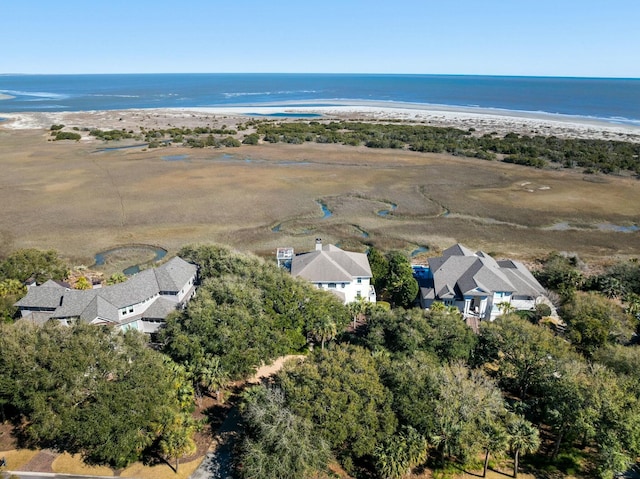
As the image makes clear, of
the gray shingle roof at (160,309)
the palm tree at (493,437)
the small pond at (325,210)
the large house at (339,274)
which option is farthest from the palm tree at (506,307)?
the small pond at (325,210)

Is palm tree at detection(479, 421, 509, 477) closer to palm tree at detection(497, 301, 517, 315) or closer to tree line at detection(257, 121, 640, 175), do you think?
palm tree at detection(497, 301, 517, 315)

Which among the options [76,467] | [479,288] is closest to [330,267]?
[479,288]

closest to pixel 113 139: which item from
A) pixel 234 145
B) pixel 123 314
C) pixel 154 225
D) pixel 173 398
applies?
Answer: pixel 234 145

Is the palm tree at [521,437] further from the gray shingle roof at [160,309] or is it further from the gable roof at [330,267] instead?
the gray shingle roof at [160,309]

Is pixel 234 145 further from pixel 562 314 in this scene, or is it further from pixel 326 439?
pixel 326 439

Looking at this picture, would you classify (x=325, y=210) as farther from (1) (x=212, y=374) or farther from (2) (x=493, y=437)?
(2) (x=493, y=437)
